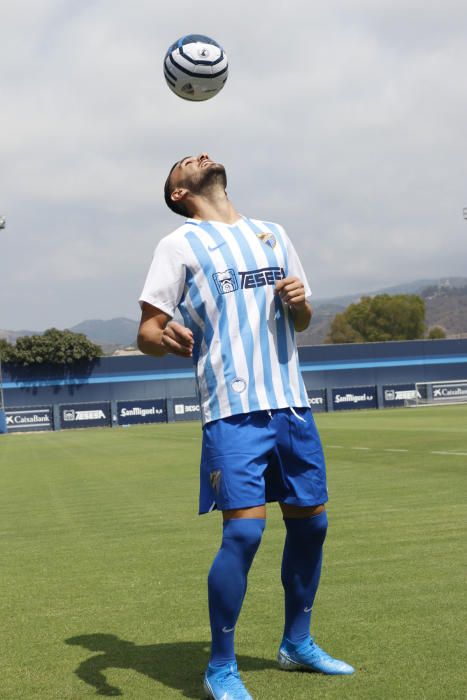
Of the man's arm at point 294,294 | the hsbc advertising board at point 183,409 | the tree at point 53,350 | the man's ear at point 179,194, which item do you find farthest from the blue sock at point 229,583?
the tree at point 53,350

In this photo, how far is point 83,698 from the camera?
3.63 meters

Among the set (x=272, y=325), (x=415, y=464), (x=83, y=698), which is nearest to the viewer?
(x=83, y=698)

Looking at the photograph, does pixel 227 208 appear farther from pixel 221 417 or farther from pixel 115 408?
pixel 115 408

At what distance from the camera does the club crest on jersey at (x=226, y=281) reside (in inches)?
151

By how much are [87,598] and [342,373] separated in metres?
67.3

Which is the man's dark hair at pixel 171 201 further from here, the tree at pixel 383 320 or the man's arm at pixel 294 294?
the tree at pixel 383 320

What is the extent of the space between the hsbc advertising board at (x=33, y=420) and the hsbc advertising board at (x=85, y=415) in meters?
1.68

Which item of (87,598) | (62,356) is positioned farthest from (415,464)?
(62,356)

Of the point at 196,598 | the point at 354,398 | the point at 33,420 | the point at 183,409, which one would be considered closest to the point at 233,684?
the point at 196,598

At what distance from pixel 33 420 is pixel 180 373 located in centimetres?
1353

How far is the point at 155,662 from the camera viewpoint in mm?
4113

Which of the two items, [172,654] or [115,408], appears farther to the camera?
[115,408]

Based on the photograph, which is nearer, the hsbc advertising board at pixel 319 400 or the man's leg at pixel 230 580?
the man's leg at pixel 230 580

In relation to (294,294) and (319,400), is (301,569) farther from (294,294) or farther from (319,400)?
(319,400)
